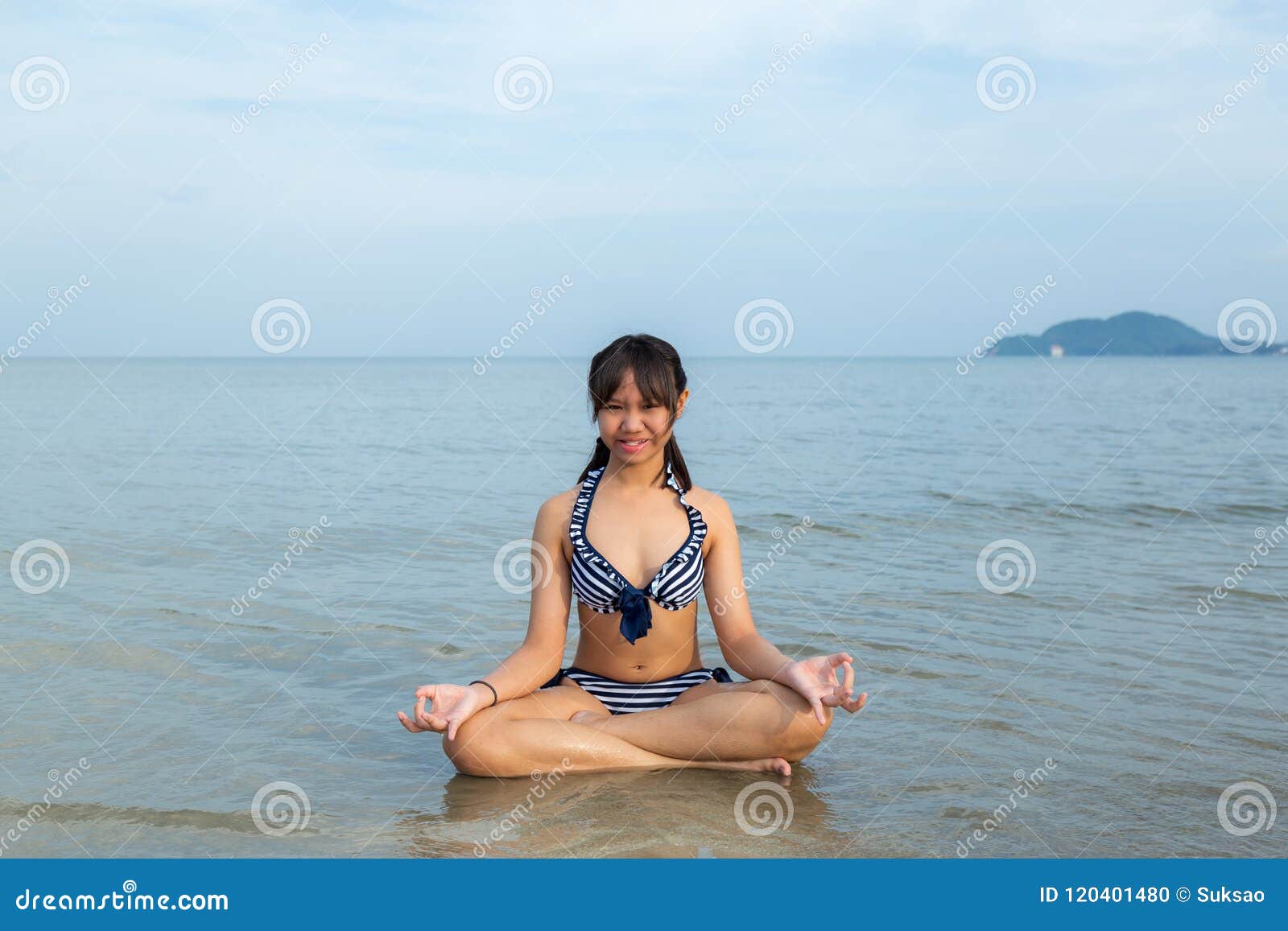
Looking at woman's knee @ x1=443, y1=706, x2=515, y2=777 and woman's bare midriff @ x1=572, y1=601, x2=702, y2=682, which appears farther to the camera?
woman's bare midriff @ x1=572, y1=601, x2=702, y2=682

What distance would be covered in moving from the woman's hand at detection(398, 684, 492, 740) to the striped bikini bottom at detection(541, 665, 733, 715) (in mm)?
477

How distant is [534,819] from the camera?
13.1ft

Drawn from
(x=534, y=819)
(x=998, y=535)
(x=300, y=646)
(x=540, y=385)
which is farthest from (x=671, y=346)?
(x=540, y=385)

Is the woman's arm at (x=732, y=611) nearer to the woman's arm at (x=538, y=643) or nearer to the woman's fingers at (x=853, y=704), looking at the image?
the woman's fingers at (x=853, y=704)

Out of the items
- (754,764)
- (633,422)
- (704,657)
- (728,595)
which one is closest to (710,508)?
(728,595)

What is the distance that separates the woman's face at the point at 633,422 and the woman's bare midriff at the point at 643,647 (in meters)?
0.66

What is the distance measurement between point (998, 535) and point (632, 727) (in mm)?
6867

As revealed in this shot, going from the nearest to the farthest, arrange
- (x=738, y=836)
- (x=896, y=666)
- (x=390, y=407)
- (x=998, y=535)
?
(x=738, y=836) → (x=896, y=666) → (x=998, y=535) → (x=390, y=407)

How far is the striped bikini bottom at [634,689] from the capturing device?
15.5 feet

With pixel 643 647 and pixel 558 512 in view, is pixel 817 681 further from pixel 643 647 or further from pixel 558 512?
pixel 558 512

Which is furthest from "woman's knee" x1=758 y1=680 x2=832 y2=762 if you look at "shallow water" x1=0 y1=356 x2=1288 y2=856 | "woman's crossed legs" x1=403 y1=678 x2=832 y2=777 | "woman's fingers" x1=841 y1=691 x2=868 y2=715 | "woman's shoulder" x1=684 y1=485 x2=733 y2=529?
"woman's shoulder" x1=684 y1=485 x2=733 y2=529

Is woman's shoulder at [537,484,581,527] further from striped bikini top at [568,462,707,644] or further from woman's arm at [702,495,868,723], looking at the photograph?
woman's arm at [702,495,868,723]

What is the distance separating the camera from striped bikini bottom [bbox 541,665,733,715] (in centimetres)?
471

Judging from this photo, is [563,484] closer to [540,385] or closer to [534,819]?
[534,819]
